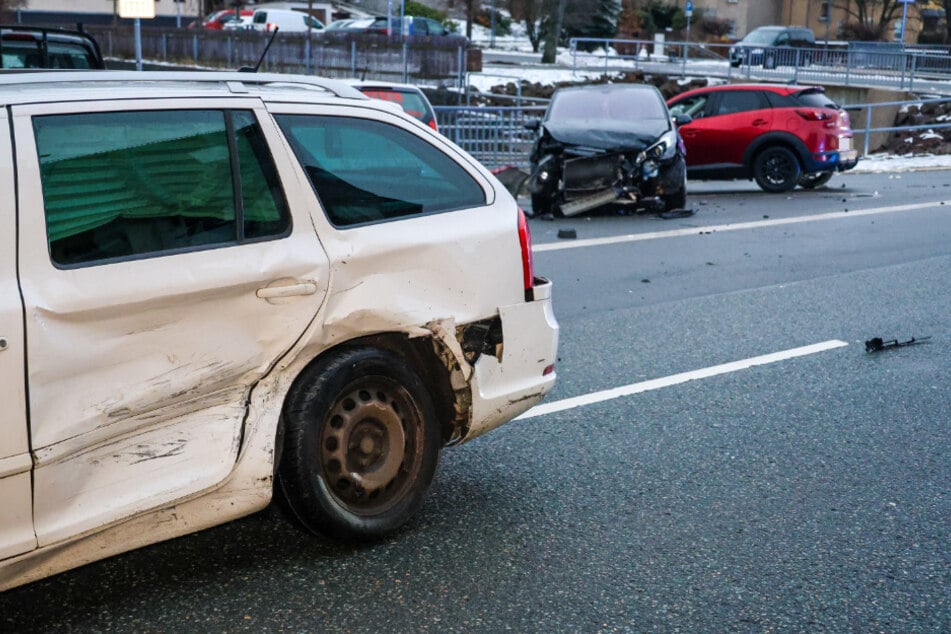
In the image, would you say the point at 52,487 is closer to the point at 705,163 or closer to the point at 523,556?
the point at 523,556

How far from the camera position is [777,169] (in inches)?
736

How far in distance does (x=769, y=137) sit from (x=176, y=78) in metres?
15.3

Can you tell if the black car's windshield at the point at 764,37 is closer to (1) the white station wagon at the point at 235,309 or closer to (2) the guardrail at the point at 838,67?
(2) the guardrail at the point at 838,67

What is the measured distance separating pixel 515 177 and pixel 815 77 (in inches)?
1052

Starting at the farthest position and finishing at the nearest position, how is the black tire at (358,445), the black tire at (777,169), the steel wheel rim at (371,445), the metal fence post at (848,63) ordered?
the metal fence post at (848,63)
the black tire at (777,169)
the steel wheel rim at (371,445)
the black tire at (358,445)

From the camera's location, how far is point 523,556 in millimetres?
4484

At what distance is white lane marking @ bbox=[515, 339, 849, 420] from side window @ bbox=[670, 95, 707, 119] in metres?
12.2

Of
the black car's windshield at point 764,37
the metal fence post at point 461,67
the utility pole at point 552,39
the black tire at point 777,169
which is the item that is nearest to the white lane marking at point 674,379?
the black tire at point 777,169

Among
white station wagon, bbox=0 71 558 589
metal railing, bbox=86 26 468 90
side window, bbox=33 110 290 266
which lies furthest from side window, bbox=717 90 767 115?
metal railing, bbox=86 26 468 90

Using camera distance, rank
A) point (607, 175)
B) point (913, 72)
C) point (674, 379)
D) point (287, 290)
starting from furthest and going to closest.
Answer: point (913, 72) < point (607, 175) < point (674, 379) < point (287, 290)

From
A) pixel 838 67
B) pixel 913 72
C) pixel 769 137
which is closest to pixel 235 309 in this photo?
pixel 769 137

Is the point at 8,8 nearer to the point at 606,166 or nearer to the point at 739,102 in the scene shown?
the point at 739,102

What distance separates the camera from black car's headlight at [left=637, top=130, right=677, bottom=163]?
49.5 feet

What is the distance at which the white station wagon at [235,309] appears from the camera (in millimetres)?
3607
